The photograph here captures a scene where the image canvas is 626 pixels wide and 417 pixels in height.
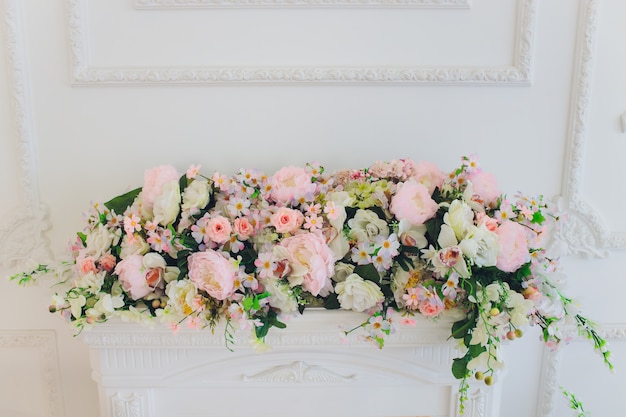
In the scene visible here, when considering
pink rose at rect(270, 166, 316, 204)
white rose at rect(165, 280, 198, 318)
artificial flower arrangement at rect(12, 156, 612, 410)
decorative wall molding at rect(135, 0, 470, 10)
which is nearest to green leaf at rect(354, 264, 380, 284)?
artificial flower arrangement at rect(12, 156, 612, 410)

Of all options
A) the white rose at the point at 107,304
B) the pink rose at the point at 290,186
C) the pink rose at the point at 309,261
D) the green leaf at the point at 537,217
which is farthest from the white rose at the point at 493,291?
the white rose at the point at 107,304

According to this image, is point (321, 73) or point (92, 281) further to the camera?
point (321, 73)

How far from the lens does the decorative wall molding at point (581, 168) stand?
4.42 ft

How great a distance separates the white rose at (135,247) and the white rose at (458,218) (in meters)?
0.69

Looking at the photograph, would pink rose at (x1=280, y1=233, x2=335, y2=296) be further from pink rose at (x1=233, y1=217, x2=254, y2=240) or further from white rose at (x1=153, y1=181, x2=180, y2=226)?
white rose at (x1=153, y1=181, x2=180, y2=226)

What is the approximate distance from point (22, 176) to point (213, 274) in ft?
2.44

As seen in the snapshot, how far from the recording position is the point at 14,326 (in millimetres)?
1497

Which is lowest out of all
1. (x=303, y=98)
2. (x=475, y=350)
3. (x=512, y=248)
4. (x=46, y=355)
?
(x=46, y=355)

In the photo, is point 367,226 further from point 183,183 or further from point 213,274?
point 183,183

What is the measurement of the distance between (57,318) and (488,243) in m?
1.27

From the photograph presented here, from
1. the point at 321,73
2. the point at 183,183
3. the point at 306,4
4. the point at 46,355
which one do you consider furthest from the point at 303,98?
the point at 46,355

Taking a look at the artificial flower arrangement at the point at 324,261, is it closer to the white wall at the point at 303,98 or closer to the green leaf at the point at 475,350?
the green leaf at the point at 475,350

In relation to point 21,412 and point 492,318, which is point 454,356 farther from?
point 21,412

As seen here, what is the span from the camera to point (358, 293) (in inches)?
42.8
